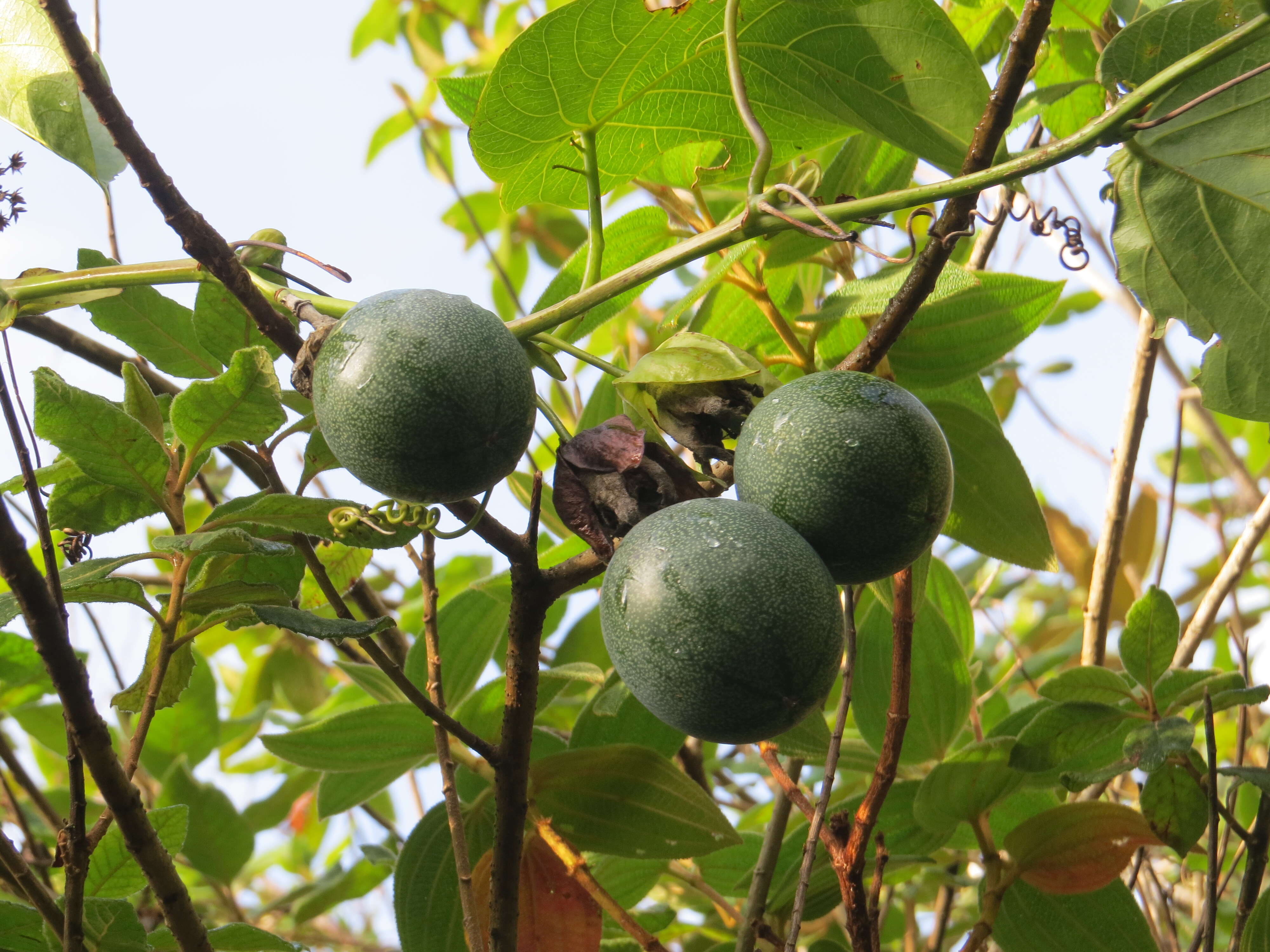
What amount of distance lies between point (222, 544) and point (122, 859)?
1.10 ft

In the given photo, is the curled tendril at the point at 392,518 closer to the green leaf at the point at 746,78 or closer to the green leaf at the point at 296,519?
the green leaf at the point at 296,519

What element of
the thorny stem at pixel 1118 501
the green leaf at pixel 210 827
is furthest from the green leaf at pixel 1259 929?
the green leaf at pixel 210 827

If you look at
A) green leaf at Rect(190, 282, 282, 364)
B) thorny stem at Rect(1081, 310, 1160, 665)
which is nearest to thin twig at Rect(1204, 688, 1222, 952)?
thorny stem at Rect(1081, 310, 1160, 665)

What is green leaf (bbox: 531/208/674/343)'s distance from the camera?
1084 millimetres

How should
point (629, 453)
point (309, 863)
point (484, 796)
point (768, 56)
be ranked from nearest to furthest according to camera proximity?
point (629, 453), point (768, 56), point (484, 796), point (309, 863)

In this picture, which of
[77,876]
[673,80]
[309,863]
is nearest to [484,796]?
[77,876]

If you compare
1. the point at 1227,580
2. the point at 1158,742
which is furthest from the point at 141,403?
the point at 1227,580

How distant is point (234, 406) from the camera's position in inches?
33.4

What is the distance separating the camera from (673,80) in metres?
1.00

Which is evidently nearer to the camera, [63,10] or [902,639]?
[63,10]

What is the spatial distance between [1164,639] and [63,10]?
1110 mm

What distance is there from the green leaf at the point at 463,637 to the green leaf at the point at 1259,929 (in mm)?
804

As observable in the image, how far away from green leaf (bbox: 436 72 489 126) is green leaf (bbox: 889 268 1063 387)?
523 mm

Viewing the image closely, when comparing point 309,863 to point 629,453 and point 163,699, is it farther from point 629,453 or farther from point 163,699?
point 629,453
